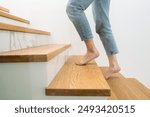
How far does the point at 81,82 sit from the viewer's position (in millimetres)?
958

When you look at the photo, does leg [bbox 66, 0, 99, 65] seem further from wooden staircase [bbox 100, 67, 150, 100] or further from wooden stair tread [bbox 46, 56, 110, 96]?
wooden staircase [bbox 100, 67, 150, 100]

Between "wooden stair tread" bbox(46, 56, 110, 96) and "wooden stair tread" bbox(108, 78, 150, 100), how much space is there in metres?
0.16

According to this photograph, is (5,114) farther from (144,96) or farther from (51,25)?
(51,25)

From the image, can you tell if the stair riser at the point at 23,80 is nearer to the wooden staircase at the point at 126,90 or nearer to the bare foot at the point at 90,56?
the wooden staircase at the point at 126,90

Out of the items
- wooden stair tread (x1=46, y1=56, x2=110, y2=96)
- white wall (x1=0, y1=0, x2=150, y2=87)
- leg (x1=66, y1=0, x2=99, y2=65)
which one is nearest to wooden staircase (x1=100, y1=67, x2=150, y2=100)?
wooden stair tread (x1=46, y1=56, x2=110, y2=96)

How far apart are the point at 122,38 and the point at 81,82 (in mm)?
1132

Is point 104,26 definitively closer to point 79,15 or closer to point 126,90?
point 79,15

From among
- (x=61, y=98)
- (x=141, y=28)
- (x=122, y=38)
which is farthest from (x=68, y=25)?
(x=61, y=98)

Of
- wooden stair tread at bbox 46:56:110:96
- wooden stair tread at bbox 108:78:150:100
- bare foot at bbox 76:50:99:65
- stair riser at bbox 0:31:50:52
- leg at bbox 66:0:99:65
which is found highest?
leg at bbox 66:0:99:65

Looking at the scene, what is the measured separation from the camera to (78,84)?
3.03 ft

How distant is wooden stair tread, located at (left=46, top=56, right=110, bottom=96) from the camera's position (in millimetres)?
855

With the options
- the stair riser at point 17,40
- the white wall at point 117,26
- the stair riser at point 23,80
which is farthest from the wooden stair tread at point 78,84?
the white wall at point 117,26

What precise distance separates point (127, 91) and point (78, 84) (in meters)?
0.45

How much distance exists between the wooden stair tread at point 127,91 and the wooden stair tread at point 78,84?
16 centimetres
